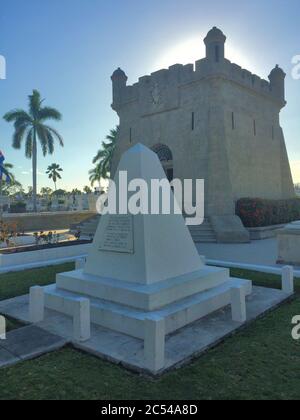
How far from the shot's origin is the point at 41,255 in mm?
10258

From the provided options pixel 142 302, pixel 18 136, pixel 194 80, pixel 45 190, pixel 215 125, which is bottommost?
pixel 142 302

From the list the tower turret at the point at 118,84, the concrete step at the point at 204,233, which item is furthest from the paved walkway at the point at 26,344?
the tower turret at the point at 118,84

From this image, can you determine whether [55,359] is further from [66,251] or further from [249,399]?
[66,251]

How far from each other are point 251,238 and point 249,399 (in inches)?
506

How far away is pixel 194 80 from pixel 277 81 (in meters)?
7.46

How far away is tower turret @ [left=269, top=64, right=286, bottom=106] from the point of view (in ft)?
68.6

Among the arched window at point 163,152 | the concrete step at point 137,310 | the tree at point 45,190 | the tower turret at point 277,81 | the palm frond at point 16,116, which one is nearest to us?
the concrete step at point 137,310

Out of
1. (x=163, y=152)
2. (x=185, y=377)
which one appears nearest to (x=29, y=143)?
(x=163, y=152)

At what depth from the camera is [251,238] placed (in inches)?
596

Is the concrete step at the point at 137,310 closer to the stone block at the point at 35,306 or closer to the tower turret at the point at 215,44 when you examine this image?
the stone block at the point at 35,306

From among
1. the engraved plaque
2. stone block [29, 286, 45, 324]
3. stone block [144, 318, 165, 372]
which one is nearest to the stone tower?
the engraved plaque

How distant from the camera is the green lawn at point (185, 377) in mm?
3023

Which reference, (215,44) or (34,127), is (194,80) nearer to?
(215,44)
